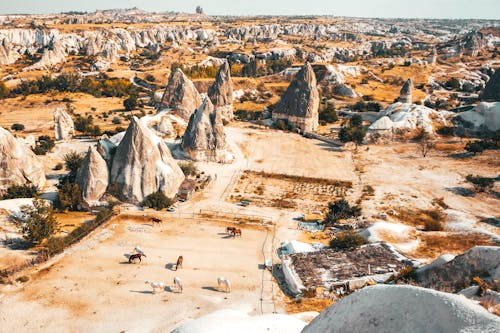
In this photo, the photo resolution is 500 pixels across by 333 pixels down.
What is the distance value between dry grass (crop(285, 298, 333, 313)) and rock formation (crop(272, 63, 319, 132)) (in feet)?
133

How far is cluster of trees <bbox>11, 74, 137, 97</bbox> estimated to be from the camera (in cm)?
8081

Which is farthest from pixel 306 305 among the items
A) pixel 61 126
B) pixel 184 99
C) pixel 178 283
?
pixel 61 126

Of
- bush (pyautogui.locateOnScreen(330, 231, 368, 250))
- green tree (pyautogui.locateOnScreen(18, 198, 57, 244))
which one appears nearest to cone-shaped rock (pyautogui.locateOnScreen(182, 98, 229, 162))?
green tree (pyautogui.locateOnScreen(18, 198, 57, 244))

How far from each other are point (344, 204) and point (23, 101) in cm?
7084

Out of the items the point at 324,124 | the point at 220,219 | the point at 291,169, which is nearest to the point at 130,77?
the point at 324,124

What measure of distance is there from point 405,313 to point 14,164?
1362 inches

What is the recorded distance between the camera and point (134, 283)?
20906 millimetres

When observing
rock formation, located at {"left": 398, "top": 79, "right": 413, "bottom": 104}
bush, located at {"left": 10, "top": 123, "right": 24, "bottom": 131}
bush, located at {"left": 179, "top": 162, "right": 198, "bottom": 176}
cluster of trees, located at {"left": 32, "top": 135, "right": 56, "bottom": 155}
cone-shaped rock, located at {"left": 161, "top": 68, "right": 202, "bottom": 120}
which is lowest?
bush, located at {"left": 179, "top": 162, "right": 198, "bottom": 176}

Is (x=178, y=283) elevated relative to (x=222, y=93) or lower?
lower

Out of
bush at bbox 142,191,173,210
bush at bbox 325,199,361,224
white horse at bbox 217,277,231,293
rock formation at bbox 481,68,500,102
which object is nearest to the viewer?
white horse at bbox 217,277,231,293

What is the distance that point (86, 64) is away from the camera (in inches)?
4466

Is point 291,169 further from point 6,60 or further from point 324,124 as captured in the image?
point 6,60

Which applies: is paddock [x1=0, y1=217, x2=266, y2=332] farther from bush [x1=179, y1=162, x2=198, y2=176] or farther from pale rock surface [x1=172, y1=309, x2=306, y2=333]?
bush [x1=179, y1=162, x2=198, y2=176]

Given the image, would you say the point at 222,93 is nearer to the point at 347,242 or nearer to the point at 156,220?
the point at 156,220
